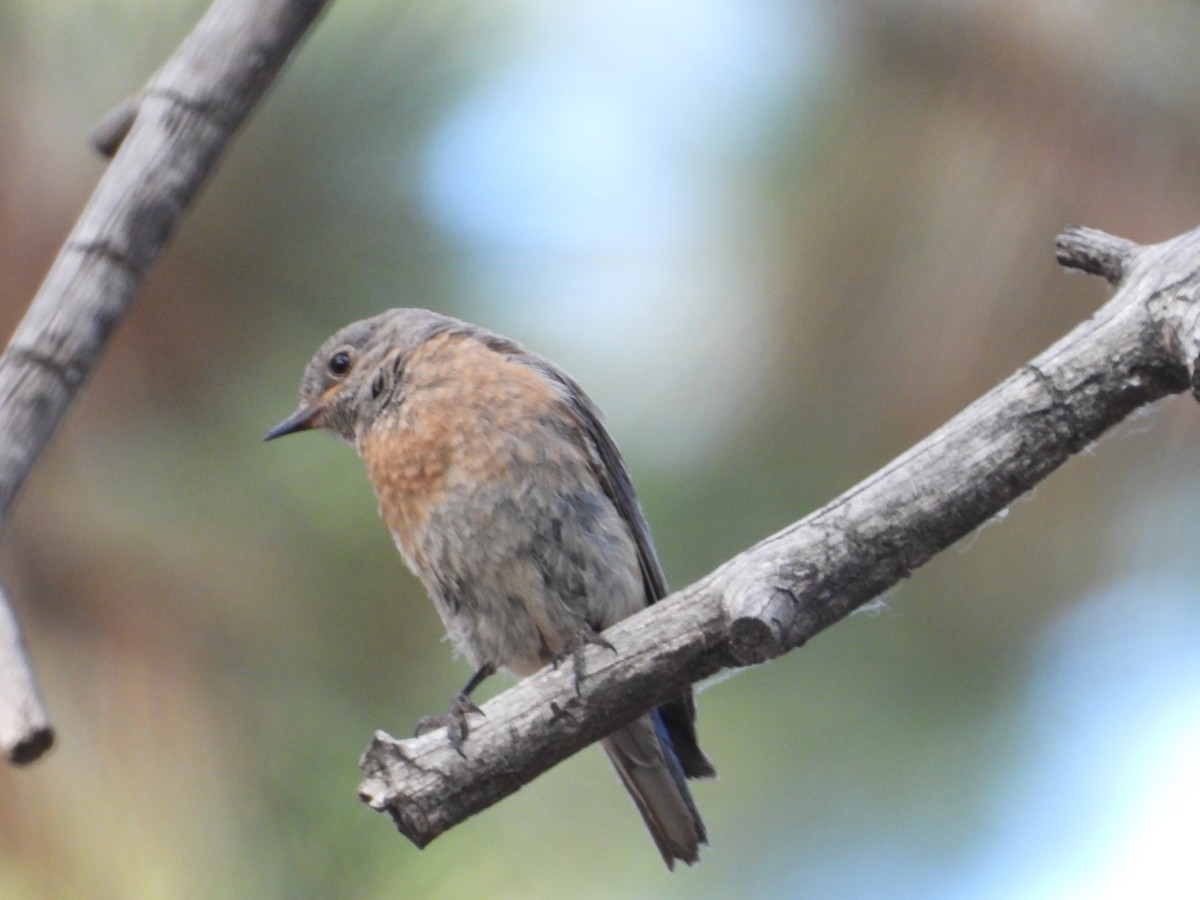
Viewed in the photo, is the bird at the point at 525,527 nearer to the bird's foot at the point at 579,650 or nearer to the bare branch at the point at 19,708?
the bird's foot at the point at 579,650

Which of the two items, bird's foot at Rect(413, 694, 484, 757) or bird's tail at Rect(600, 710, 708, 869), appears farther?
bird's tail at Rect(600, 710, 708, 869)

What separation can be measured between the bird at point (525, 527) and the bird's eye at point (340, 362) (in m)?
0.17

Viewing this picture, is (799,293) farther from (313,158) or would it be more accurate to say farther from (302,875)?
(302,875)

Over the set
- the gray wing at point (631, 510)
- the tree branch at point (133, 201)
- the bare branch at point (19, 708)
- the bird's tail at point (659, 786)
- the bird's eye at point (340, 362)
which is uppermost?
the tree branch at point (133, 201)

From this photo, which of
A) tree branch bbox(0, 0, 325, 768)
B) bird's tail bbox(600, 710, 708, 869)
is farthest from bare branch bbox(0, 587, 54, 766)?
bird's tail bbox(600, 710, 708, 869)

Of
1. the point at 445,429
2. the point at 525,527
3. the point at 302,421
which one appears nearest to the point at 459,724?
the point at 525,527

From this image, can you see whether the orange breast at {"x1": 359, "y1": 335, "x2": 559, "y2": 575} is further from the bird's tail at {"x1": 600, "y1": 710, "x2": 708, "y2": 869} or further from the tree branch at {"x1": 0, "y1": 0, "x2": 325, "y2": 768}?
the tree branch at {"x1": 0, "y1": 0, "x2": 325, "y2": 768}

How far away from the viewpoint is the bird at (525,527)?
7.97 ft

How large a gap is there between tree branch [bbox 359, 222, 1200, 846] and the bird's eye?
1125 millimetres

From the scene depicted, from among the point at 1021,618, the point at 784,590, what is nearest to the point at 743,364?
the point at 1021,618

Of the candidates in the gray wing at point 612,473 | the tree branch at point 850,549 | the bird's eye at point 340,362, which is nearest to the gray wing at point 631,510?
the gray wing at point 612,473

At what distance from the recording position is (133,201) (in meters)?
1.83

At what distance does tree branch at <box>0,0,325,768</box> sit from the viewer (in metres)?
1.73

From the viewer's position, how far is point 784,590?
160cm
